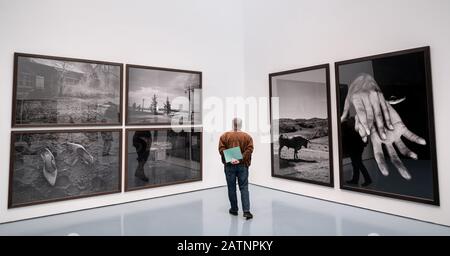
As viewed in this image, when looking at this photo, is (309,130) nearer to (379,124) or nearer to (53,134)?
(379,124)

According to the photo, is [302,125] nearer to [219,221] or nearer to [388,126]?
[388,126]

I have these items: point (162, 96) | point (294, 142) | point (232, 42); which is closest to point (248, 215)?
point (294, 142)

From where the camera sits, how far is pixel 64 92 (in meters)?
4.15

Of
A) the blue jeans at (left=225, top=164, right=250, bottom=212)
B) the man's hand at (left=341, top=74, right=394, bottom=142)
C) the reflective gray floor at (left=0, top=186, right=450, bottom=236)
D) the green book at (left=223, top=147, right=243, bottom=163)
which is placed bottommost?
the reflective gray floor at (left=0, top=186, right=450, bottom=236)

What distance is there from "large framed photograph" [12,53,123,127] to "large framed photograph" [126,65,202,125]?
243 millimetres

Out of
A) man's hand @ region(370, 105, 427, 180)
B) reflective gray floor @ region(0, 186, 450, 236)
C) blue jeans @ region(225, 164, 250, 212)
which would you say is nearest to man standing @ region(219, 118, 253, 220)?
blue jeans @ region(225, 164, 250, 212)

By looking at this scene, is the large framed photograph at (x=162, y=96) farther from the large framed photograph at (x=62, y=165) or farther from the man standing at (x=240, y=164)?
the man standing at (x=240, y=164)

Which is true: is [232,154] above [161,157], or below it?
above

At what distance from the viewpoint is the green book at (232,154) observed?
3.85m

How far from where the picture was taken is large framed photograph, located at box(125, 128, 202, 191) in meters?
4.76

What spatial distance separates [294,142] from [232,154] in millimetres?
1939

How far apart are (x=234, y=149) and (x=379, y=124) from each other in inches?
89.9

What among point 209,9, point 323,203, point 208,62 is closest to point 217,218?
point 323,203

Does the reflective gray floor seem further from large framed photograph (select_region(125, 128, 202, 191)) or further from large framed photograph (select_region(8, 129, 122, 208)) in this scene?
large framed photograph (select_region(125, 128, 202, 191))
